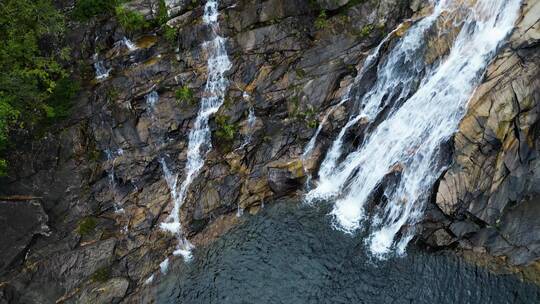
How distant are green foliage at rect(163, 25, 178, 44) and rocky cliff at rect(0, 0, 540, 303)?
3.5 inches

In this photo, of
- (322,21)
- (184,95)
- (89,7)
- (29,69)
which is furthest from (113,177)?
(322,21)

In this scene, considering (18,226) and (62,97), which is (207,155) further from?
(18,226)

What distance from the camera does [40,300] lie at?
1989cm

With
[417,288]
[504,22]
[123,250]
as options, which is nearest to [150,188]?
[123,250]

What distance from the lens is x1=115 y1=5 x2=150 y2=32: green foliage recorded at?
25.8 m

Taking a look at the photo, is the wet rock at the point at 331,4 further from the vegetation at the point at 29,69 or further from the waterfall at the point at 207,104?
the vegetation at the point at 29,69

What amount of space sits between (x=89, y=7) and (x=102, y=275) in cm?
1633

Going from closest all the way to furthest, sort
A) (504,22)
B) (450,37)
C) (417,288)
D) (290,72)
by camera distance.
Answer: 1. (417,288)
2. (504,22)
3. (450,37)
4. (290,72)

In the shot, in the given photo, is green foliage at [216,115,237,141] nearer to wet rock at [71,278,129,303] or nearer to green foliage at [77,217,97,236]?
green foliage at [77,217,97,236]

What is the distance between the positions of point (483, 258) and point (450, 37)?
36.8 feet

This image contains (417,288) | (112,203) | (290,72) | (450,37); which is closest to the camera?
(417,288)

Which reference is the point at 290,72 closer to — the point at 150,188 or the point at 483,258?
the point at 150,188

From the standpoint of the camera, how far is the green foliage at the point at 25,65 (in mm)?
21016

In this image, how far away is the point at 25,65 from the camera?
22.8 m
